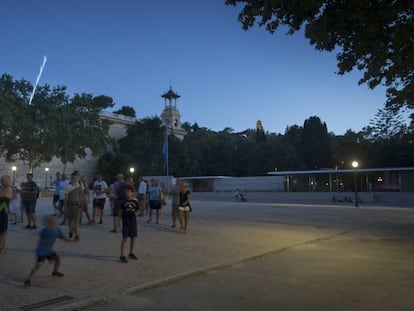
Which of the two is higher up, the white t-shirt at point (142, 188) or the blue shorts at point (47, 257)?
the white t-shirt at point (142, 188)

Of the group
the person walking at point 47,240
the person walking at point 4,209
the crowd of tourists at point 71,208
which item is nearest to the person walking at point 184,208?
the crowd of tourists at point 71,208

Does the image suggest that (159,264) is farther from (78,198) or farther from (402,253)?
(402,253)

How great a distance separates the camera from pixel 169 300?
6.10 m

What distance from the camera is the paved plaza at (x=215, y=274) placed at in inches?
235

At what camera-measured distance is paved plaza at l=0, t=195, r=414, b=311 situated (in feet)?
19.5

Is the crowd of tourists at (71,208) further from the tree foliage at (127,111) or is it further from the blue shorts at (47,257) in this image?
the tree foliage at (127,111)

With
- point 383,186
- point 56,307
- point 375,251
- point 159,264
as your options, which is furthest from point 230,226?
point 383,186

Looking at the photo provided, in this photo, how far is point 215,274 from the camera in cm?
787

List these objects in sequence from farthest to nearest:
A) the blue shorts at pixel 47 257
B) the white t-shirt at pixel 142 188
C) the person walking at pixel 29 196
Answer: the white t-shirt at pixel 142 188 → the person walking at pixel 29 196 → the blue shorts at pixel 47 257

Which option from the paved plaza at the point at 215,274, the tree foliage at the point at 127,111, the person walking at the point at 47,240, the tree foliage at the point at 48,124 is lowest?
the paved plaza at the point at 215,274

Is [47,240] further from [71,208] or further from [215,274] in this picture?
[71,208]

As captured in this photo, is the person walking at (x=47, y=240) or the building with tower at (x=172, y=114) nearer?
the person walking at (x=47, y=240)

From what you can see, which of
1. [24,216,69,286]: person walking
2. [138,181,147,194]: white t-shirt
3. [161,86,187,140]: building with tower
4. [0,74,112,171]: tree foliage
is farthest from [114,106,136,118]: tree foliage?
[24,216,69,286]: person walking

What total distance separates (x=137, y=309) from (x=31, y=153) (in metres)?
50.0
